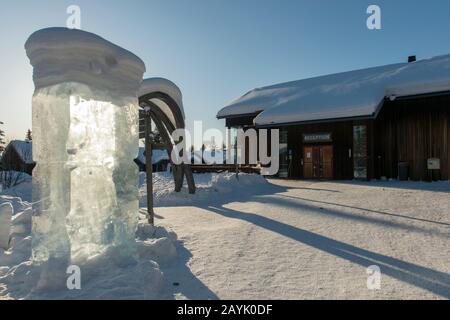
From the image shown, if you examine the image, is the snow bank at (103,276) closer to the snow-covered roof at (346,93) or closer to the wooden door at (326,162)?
the snow-covered roof at (346,93)

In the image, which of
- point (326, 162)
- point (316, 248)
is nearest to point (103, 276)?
point (316, 248)

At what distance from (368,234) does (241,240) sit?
2.28 metres

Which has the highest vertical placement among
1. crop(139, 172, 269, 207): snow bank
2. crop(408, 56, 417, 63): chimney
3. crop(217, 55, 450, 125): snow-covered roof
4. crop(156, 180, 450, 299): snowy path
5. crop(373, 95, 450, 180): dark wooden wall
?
crop(408, 56, 417, 63): chimney

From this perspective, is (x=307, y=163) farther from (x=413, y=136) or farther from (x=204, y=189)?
(x=204, y=189)

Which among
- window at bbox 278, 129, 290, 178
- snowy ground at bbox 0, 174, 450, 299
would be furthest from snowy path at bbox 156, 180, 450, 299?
window at bbox 278, 129, 290, 178

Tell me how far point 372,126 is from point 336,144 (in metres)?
2.02

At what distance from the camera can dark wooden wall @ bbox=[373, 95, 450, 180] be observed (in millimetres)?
15055

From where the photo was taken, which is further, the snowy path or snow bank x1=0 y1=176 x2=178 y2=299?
the snowy path

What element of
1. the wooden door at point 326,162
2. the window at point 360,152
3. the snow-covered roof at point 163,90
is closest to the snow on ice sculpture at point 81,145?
the snow-covered roof at point 163,90

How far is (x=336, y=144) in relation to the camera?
17828mm

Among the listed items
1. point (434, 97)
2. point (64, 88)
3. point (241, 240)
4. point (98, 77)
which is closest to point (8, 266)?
Answer: point (64, 88)

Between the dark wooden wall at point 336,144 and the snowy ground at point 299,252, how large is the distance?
7.78 metres

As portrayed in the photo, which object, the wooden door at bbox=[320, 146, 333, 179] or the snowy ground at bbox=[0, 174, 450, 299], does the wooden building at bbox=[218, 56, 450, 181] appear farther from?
the snowy ground at bbox=[0, 174, 450, 299]

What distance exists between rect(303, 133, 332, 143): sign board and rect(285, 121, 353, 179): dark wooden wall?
0.17 meters
